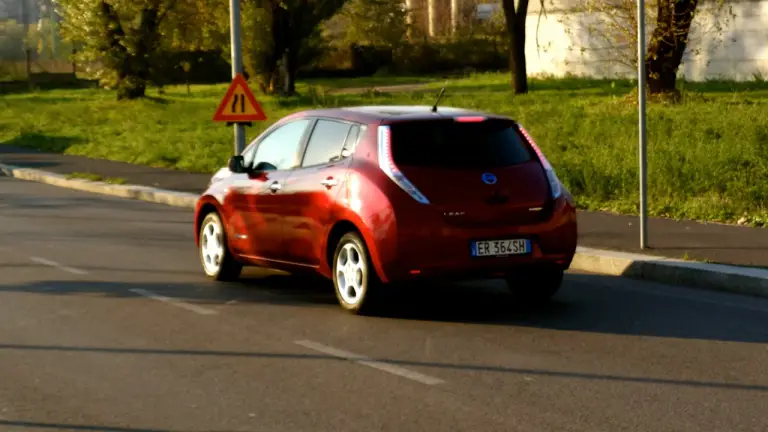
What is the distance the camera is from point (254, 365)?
862 centimetres

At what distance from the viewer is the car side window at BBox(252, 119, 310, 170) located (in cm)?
1156

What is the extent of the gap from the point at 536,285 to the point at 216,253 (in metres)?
3.12

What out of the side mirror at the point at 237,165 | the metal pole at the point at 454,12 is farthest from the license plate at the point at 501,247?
the metal pole at the point at 454,12

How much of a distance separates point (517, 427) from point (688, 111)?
1931 cm

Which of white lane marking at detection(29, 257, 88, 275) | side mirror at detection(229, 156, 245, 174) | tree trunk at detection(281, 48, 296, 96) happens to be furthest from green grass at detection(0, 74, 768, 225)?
white lane marking at detection(29, 257, 88, 275)

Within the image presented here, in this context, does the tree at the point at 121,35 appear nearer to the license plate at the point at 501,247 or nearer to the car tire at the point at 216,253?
the car tire at the point at 216,253

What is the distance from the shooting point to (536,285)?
11.0 meters

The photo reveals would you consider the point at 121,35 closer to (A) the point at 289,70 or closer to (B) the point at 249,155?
(A) the point at 289,70

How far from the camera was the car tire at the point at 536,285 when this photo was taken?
10.9 meters

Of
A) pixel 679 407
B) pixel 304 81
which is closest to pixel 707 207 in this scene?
pixel 679 407

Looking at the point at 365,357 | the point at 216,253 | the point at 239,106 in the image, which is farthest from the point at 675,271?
the point at 239,106

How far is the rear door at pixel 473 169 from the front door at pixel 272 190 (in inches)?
52.1

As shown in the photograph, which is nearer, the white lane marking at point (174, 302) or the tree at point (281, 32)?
the white lane marking at point (174, 302)

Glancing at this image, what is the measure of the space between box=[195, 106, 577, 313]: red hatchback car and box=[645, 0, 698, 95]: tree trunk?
17103 millimetres
